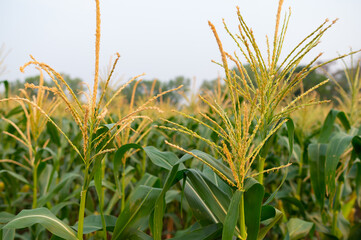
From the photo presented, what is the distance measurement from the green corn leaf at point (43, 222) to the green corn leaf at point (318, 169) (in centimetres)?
185

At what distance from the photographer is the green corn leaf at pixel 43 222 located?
1.43 m

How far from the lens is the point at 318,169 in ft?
8.02

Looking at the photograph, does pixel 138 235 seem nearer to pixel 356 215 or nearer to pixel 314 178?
pixel 314 178

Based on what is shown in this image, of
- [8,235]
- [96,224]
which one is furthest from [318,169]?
[8,235]

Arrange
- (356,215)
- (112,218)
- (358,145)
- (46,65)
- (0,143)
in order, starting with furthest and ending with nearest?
(356,215), (0,143), (358,145), (112,218), (46,65)

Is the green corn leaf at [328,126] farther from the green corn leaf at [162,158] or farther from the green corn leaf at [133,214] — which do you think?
the green corn leaf at [133,214]

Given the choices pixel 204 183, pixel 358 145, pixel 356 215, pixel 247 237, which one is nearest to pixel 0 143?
pixel 204 183

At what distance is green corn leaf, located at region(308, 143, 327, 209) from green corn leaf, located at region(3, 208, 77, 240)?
185cm

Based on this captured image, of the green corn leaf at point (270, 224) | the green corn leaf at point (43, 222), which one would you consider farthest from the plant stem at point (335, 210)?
the green corn leaf at point (43, 222)

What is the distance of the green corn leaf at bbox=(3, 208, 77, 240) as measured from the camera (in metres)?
1.43

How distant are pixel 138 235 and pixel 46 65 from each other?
1061 millimetres

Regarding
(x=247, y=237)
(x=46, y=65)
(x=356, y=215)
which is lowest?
(x=356, y=215)

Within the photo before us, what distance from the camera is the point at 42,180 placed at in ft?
9.21

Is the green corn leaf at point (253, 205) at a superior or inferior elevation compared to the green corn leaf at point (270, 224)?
superior
